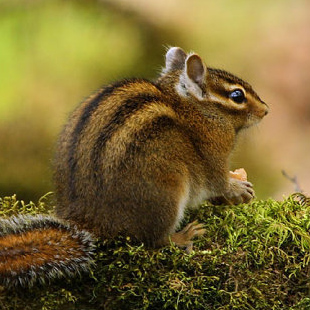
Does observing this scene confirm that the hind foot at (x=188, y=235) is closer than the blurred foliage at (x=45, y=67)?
Yes

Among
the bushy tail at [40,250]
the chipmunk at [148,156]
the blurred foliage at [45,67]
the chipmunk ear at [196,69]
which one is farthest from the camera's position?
the blurred foliage at [45,67]

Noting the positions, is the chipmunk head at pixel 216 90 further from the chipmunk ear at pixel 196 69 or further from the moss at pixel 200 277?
the moss at pixel 200 277

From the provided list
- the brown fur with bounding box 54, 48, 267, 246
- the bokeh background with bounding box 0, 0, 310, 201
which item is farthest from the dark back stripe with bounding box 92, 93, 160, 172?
the bokeh background with bounding box 0, 0, 310, 201

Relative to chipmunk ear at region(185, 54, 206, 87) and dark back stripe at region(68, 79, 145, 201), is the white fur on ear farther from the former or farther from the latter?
dark back stripe at region(68, 79, 145, 201)

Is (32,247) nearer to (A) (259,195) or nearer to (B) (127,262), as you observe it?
(B) (127,262)

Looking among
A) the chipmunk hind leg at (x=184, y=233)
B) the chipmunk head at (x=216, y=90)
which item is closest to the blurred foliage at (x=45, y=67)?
the chipmunk head at (x=216, y=90)

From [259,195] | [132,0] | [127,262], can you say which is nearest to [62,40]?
[132,0]

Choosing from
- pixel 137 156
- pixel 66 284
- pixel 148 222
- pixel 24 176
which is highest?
pixel 137 156
